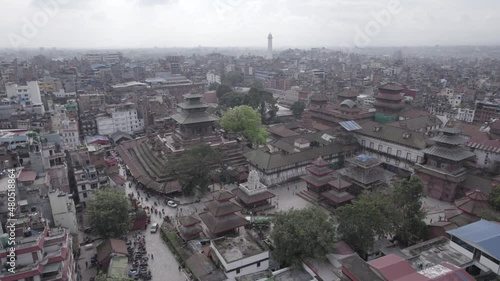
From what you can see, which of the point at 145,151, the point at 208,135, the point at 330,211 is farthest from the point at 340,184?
the point at 145,151

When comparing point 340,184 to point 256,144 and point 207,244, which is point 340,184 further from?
point 256,144

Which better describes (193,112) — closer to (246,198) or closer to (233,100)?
(246,198)

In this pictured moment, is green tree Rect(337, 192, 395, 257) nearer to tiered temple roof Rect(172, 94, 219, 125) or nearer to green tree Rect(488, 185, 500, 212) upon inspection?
green tree Rect(488, 185, 500, 212)

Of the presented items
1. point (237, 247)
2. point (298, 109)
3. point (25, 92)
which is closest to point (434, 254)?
point (237, 247)

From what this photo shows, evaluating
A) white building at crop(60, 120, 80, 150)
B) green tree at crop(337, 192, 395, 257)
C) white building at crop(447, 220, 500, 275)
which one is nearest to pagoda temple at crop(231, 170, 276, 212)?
green tree at crop(337, 192, 395, 257)

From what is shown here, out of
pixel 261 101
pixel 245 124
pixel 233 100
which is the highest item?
pixel 261 101
